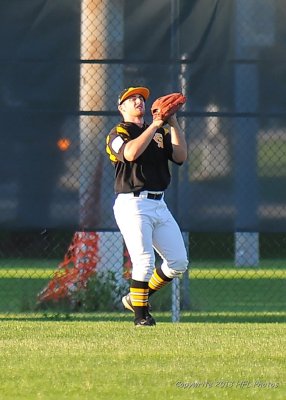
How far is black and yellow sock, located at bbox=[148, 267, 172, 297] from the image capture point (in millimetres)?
10398

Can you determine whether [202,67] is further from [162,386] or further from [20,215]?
[162,386]

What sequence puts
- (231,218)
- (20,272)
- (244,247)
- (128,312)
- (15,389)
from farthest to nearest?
(20,272) < (244,247) < (128,312) < (231,218) < (15,389)

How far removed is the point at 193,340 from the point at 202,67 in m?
2.94

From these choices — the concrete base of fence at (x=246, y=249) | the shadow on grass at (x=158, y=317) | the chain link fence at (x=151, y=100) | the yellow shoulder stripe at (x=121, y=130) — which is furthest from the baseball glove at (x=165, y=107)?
the concrete base of fence at (x=246, y=249)

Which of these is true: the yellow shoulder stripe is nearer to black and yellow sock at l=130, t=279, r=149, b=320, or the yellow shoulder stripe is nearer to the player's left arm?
the player's left arm

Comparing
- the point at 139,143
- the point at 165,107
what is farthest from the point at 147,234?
the point at 165,107

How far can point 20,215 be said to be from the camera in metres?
11.6

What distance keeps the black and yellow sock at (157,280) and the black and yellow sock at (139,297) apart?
0.23m

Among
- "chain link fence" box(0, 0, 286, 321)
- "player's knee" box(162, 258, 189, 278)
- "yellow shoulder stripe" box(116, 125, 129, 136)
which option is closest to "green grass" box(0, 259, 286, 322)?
"chain link fence" box(0, 0, 286, 321)

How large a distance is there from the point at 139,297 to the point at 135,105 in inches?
56.4

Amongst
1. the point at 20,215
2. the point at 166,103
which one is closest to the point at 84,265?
the point at 20,215

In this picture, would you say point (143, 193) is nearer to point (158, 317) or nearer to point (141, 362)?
point (141, 362)

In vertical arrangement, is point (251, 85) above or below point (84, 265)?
above

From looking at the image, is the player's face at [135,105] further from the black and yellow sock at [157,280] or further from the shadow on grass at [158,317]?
the shadow on grass at [158,317]
